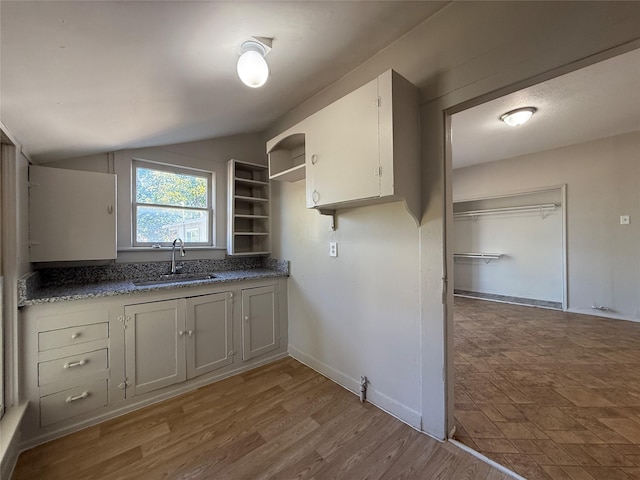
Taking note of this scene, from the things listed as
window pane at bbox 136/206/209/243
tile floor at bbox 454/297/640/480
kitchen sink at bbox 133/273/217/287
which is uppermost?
window pane at bbox 136/206/209/243

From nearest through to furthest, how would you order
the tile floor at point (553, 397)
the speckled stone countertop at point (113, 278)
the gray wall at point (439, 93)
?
1. the gray wall at point (439, 93)
2. the tile floor at point (553, 397)
3. the speckled stone countertop at point (113, 278)

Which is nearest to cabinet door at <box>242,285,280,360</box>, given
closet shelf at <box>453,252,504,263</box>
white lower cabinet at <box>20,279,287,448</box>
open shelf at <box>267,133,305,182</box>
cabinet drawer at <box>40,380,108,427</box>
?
white lower cabinet at <box>20,279,287,448</box>

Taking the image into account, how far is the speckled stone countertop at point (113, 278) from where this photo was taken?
1611mm

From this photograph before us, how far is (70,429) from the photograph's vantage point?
163 cm

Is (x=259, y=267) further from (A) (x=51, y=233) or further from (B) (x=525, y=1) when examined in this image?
(B) (x=525, y=1)

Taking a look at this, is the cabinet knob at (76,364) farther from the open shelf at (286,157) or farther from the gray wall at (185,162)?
the open shelf at (286,157)

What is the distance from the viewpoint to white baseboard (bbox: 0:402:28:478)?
1239 mm

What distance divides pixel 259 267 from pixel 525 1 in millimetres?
2996

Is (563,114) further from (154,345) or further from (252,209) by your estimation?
(154,345)

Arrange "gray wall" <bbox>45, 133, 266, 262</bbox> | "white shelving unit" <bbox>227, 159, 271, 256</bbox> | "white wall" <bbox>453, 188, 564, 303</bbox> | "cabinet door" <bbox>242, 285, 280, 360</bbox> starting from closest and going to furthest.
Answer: "gray wall" <bbox>45, 133, 266, 262</bbox> → "cabinet door" <bbox>242, 285, 280, 360</bbox> → "white shelving unit" <bbox>227, 159, 271, 256</bbox> → "white wall" <bbox>453, 188, 564, 303</bbox>

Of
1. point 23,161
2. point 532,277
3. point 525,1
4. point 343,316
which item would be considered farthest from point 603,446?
point 23,161

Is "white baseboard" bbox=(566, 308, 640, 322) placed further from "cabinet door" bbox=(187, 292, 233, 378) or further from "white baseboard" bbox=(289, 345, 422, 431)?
"cabinet door" bbox=(187, 292, 233, 378)

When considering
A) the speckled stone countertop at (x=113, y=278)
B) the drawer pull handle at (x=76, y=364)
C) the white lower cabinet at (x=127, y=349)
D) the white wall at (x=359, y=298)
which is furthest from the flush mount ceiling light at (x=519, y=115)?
the drawer pull handle at (x=76, y=364)

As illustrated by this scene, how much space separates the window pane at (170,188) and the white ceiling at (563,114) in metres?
2.99
